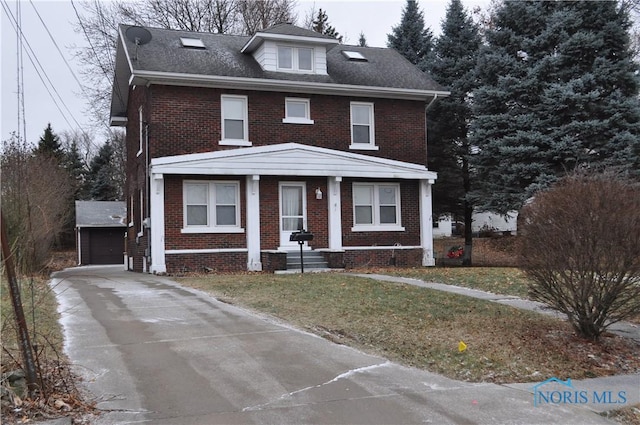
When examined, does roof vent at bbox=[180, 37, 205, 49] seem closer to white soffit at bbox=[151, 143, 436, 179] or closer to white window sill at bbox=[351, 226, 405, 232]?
white soffit at bbox=[151, 143, 436, 179]

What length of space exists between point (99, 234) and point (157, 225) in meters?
20.7

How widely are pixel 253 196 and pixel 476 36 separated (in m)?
17.0

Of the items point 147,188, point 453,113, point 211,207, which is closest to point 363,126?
point 211,207

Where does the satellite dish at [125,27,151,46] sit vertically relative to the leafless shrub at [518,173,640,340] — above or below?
above

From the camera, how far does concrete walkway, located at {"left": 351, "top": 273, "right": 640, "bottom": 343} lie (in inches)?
363

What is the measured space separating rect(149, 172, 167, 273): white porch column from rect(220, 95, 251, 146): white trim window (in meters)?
2.68

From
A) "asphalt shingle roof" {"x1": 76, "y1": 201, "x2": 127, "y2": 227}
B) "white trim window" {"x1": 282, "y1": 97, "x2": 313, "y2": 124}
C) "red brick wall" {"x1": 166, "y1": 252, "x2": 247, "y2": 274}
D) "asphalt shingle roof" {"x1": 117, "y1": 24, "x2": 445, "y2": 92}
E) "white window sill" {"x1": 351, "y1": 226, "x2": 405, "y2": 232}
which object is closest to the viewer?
"red brick wall" {"x1": 166, "y1": 252, "x2": 247, "y2": 274}

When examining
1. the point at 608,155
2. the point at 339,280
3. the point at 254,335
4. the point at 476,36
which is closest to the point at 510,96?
the point at 608,155

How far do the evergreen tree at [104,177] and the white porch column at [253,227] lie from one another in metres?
36.6

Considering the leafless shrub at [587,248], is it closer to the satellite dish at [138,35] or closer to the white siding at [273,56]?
the white siding at [273,56]

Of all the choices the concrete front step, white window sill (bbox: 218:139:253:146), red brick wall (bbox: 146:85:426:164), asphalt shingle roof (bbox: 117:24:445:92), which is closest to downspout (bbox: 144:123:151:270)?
red brick wall (bbox: 146:85:426:164)

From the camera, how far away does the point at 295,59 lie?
69.6 feet

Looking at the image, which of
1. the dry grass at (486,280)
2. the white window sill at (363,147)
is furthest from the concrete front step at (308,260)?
the white window sill at (363,147)

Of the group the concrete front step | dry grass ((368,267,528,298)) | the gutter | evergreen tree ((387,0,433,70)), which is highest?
evergreen tree ((387,0,433,70))
